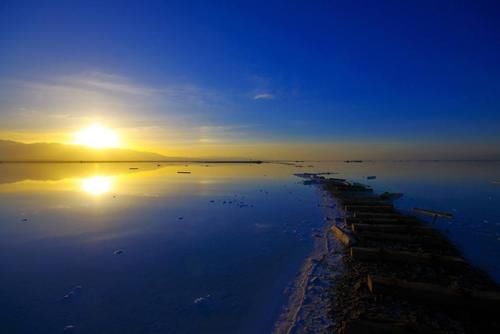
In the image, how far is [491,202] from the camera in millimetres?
22016

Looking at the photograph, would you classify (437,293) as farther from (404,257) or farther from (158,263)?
(158,263)

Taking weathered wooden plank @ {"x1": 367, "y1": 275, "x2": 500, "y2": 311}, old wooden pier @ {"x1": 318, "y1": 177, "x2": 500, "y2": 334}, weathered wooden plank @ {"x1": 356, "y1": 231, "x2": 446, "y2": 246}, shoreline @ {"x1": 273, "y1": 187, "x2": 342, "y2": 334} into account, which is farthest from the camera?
weathered wooden plank @ {"x1": 356, "y1": 231, "x2": 446, "y2": 246}

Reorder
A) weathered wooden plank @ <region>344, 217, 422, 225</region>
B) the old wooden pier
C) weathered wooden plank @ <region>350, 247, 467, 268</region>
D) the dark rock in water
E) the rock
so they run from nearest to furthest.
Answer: the old wooden pier < the rock < the dark rock in water < weathered wooden plank @ <region>350, 247, 467, 268</region> < weathered wooden plank @ <region>344, 217, 422, 225</region>

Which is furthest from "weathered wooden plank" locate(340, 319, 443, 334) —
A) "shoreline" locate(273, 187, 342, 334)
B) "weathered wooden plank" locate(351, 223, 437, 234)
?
"weathered wooden plank" locate(351, 223, 437, 234)

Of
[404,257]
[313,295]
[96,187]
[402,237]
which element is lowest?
[96,187]

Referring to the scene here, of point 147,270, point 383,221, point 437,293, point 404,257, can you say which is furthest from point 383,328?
point 383,221

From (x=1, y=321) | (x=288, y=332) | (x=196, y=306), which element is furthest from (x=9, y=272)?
(x=288, y=332)

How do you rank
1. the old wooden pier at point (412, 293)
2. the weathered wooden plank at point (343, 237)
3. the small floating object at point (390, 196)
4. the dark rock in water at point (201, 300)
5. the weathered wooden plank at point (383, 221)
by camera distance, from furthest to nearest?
the small floating object at point (390, 196) → the weathered wooden plank at point (383, 221) → the weathered wooden plank at point (343, 237) → the dark rock in water at point (201, 300) → the old wooden pier at point (412, 293)

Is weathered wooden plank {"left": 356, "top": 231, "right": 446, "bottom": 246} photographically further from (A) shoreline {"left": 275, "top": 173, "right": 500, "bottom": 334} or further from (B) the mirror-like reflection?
(B) the mirror-like reflection

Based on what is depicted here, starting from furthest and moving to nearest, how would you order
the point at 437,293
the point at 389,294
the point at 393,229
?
the point at 393,229 → the point at 389,294 → the point at 437,293

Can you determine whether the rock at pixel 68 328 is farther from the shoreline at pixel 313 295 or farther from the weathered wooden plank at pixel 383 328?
the weathered wooden plank at pixel 383 328

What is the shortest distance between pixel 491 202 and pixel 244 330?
1039 inches

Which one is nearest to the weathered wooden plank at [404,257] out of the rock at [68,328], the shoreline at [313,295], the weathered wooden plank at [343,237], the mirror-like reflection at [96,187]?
the shoreline at [313,295]

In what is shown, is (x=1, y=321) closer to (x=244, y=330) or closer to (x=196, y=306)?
(x=196, y=306)
